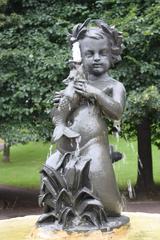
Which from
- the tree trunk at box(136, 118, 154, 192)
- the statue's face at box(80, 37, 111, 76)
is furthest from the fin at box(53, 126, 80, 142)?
the tree trunk at box(136, 118, 154, 192)

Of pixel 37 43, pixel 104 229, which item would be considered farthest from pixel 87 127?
pixel 37 43

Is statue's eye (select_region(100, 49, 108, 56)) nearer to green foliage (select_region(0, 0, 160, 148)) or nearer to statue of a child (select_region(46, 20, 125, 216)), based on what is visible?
statue of a child (select_region(46, 20, 125, 216))

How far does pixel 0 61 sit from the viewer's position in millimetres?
12797

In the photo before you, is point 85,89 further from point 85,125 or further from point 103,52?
point 103,52

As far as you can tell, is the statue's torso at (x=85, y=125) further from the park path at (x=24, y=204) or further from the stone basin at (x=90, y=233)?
the park path at (x=24, y=204)

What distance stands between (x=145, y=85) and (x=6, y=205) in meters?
5.06

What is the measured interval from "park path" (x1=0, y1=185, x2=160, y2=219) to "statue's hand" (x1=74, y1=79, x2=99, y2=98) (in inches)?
290

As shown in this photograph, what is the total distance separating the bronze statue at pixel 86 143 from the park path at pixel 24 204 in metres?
7.12

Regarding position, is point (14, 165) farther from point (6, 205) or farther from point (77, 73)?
point (77, 73)

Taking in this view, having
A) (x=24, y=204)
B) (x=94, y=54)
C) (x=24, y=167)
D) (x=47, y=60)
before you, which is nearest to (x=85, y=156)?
(x=94, y=54)

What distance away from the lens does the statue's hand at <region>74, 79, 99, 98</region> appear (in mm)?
5746

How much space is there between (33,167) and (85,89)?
65.8ft

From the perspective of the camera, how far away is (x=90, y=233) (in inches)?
218

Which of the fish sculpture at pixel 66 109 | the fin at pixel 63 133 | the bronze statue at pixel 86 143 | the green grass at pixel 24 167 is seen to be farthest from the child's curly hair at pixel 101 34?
the green grass at pixel 24 167
